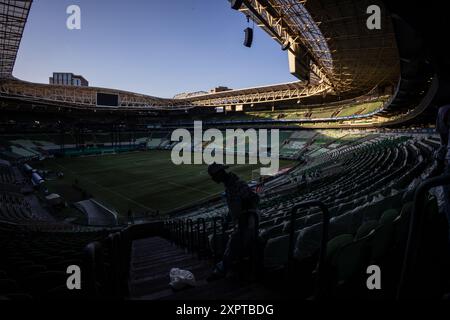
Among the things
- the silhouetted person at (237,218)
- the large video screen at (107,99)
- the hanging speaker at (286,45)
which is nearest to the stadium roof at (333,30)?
the hanging speaker at (286,45)

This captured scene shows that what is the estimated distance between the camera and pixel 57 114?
216 ft

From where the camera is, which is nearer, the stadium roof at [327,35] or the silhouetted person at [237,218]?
the silhouetted person at [237,218]

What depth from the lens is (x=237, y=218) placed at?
137 inches

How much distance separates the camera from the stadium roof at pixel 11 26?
62.7 ft

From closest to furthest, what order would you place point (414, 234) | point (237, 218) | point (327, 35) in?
point (414, 234)
point (237, 218)
point (327, 35)

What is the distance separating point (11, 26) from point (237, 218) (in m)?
30.4

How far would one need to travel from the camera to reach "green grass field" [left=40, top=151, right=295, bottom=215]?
71.0 ft

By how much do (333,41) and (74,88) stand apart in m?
58.4

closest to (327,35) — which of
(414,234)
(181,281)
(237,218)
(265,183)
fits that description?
(265,183)

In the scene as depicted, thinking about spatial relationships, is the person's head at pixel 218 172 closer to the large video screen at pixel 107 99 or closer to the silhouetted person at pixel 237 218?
the silhouetted person at pixel 237 218

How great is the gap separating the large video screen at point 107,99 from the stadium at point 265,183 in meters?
0.45

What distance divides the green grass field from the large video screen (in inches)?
1045

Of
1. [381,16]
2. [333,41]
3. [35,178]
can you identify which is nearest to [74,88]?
[35,178]

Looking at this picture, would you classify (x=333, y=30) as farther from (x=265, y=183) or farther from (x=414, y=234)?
(x=414, y=234)
